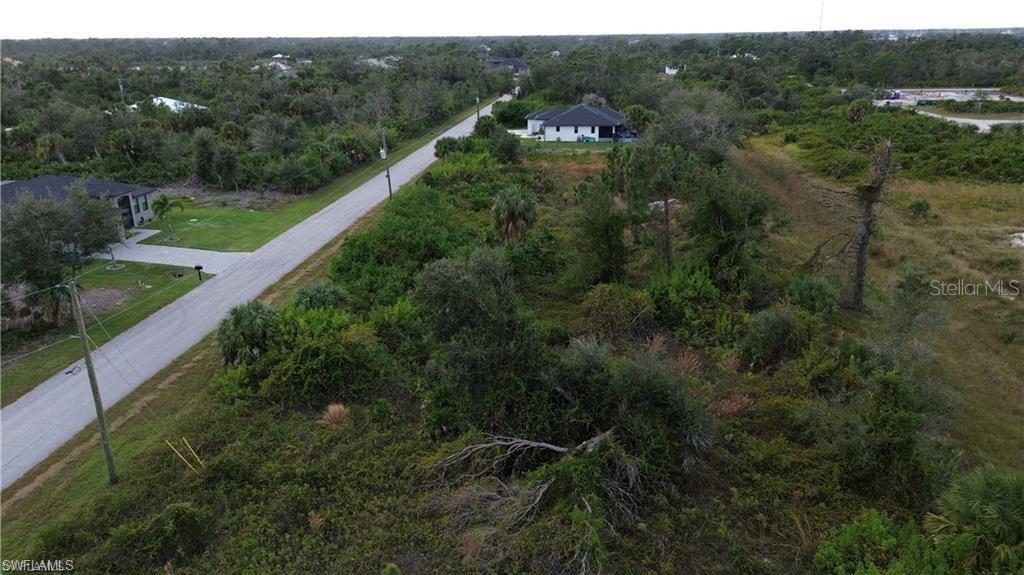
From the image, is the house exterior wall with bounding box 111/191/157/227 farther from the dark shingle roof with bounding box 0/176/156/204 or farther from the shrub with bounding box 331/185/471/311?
the shrub with bounding box 331/185/471/311

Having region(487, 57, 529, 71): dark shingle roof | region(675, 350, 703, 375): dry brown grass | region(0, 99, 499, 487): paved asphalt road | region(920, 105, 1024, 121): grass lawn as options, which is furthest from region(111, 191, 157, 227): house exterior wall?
region(487, 57, 529, 71): dark shingle roof

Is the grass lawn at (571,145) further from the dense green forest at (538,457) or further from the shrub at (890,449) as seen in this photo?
the shrub at (890,449)

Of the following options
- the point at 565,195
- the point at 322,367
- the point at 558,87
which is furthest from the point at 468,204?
the point at 558,87

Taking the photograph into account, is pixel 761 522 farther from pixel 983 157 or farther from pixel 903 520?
pixel 983 157

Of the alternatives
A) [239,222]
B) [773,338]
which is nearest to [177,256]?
[239,222]

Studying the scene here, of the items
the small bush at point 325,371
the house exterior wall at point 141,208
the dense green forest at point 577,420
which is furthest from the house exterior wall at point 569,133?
the small bush at point 325,371

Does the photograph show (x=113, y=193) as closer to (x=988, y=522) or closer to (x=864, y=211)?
(x=864, y=211)
